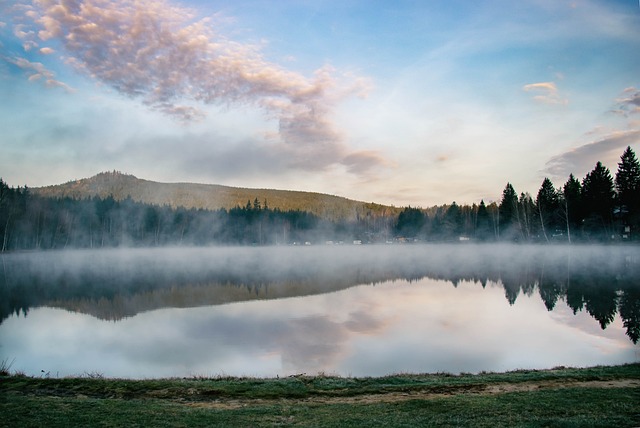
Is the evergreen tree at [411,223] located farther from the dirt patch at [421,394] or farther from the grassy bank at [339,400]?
the dirt patch at [421,394]

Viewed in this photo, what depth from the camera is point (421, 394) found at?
10047 millimetres

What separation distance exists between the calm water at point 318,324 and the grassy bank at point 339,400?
2.60 metres

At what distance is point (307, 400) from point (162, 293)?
2537 centimetres

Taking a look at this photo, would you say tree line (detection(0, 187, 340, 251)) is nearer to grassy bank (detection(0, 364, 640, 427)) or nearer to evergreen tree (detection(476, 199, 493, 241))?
evergreen tree (detection(476, 199, 493, 241))

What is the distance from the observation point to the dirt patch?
955cm

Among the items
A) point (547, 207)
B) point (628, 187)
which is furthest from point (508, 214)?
point (628, 187)

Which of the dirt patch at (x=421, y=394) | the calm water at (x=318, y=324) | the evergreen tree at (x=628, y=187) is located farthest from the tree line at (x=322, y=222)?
the dirt patch at (x=421, y=394)

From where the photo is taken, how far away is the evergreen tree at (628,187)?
188ft

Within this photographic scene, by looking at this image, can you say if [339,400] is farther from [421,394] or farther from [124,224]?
[124,224]

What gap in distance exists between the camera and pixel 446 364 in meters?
14.6

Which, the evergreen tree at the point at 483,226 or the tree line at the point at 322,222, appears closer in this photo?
the tree line at the point at 322,222

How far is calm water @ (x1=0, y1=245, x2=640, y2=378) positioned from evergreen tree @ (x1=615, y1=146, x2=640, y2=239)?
2245cm

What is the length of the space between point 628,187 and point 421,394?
66383mm

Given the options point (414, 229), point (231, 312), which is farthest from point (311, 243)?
point (231, 312)
